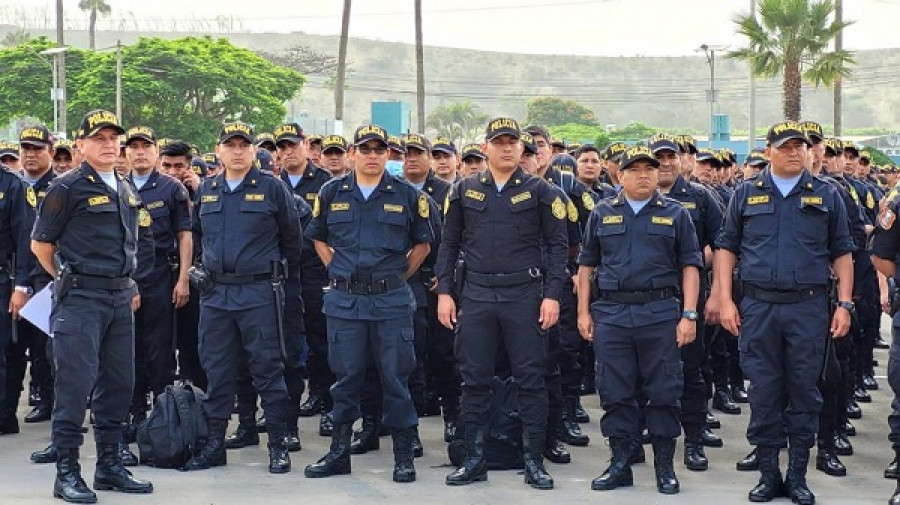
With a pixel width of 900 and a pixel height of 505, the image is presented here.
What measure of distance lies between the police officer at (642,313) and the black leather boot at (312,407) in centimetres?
318

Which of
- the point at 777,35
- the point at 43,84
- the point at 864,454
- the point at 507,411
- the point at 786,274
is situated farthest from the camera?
the point at 43,84

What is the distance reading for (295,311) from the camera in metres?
9.32

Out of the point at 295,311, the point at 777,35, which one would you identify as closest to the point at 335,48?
the point at 777,35

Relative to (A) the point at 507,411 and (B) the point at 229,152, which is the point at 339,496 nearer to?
(A) the point at 507,411

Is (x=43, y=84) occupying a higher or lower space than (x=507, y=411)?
higher

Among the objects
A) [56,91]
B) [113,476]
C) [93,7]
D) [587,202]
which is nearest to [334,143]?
[587,202]

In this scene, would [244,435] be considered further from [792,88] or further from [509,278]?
[792,88]

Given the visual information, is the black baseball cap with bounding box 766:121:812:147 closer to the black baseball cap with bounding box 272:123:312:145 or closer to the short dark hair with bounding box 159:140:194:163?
the black baseball cap with bounding box 272:123:312:145

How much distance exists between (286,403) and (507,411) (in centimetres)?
144

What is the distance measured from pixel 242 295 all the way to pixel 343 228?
0.78 meters

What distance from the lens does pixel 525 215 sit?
25.5 ft

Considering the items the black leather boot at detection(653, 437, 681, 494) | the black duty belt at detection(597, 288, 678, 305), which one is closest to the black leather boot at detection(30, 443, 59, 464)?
the black duty belt at detection(597, 288, 678, 305)

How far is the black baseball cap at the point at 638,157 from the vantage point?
7695 millimetres

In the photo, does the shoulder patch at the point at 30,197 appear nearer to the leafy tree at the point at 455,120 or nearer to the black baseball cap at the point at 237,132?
the black baseball cap at the point at 237,132
